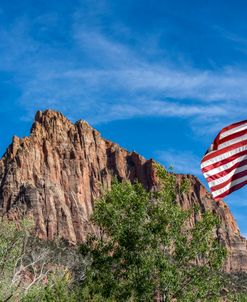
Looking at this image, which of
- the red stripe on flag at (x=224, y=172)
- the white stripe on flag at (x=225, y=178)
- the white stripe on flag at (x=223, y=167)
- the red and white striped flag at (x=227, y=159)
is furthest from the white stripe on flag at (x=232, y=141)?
the white stripe on flag at (x=225, y=178)

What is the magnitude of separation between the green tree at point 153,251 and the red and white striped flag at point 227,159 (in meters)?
13.2

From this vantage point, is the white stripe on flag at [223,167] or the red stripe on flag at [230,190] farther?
the white stripe on flag at [223,167]

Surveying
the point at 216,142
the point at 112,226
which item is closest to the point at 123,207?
the point at 112,226

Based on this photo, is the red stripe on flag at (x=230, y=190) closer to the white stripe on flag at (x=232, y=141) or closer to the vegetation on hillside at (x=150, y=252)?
the white stripe on flag at (x=232, y=141)

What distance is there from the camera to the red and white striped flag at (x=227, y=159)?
Answer: 20.0 m

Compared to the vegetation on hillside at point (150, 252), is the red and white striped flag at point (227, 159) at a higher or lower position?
lower

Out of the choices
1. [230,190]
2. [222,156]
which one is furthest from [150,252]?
[230,190]

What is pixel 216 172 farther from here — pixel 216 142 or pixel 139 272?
pixel 139 272

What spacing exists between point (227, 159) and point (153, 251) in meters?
14.4

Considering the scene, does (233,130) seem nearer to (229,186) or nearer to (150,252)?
(229,186)

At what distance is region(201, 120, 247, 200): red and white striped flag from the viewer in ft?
65.6

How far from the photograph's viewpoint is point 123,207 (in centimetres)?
3659

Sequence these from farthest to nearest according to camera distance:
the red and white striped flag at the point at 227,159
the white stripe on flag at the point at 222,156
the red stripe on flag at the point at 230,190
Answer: the white stripe on flag at the point at 222,156 < the red and white striped flag at the point at 227,159 < the red stripe on flag at the point at 230,190

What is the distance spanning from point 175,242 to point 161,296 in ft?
9.44
